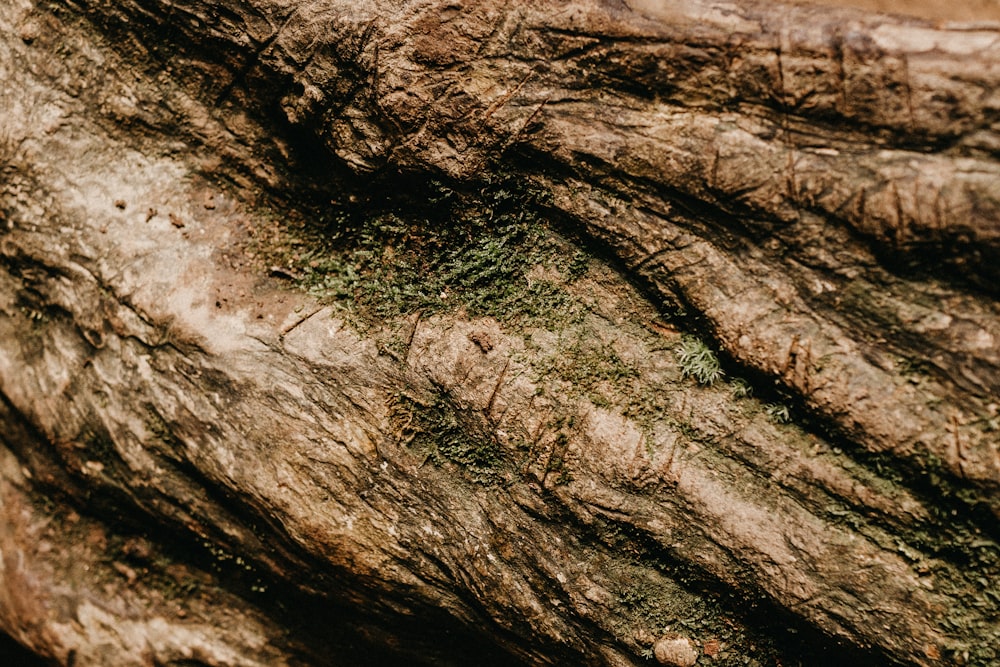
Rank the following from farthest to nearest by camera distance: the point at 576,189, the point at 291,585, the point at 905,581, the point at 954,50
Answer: the point at 291,585, the point at 576,189, the point at 905,581, the point at 954,50

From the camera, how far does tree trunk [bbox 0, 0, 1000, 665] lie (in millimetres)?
3389

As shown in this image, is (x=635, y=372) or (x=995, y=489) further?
(x=635, y=372)

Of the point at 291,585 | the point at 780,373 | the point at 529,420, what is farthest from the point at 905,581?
the point at 291,585

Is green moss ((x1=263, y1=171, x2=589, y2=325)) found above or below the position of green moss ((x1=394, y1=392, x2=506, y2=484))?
above

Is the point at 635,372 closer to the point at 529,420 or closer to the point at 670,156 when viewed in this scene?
the point at 529,420

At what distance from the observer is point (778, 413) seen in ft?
12.0

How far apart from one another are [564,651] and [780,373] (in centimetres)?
217

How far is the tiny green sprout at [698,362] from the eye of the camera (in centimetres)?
376

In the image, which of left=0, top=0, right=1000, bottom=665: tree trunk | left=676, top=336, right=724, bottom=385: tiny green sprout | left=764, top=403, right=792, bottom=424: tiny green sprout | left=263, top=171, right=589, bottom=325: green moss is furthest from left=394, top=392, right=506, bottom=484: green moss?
left=764, top=403, right=792, bottom=424: tiny green sprout

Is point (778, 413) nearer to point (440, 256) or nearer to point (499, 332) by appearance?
point (499, 332)

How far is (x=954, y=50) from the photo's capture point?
10.5 ft

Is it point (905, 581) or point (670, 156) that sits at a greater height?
point (670, 156)

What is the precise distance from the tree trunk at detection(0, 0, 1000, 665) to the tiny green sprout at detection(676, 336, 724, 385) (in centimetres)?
2

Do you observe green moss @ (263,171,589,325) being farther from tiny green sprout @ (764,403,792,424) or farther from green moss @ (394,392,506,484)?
tiny green sprout @ (764,403,792,424)
